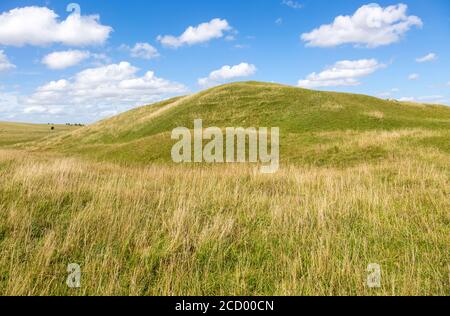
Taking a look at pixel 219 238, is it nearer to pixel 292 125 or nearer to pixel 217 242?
pixel 217 242

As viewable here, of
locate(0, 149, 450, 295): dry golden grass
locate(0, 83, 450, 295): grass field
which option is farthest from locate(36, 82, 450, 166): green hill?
locate(0, 149, 450, 295): dry golden grass

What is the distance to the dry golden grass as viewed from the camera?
16.3 ft

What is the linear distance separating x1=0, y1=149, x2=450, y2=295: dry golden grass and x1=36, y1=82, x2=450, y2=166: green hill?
1645 centimetres

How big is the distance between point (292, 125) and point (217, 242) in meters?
36.6

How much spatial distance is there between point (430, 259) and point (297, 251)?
2227 millimetres

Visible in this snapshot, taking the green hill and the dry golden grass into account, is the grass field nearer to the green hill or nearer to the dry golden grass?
the dry golden grass

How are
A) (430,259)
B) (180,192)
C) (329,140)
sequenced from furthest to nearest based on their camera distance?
(329,140)
(180,192)
(430,259)

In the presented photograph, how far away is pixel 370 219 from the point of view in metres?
7.36

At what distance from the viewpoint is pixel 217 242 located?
6.16 m

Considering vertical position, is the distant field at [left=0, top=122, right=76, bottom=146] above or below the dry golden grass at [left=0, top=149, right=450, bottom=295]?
above

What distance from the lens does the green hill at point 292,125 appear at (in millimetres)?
26750
